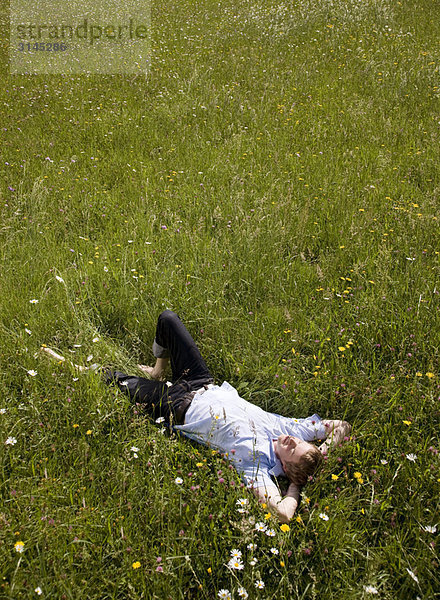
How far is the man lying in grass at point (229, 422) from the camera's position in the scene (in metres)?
2.71

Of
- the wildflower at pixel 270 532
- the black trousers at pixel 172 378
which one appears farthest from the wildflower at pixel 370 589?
the black trousers at pixel 172 378

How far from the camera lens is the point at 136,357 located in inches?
149

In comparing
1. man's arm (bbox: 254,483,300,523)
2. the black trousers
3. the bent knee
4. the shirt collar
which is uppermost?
the bent knee

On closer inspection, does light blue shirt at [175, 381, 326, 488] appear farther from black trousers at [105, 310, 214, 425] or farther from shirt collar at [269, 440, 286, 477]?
black trousers at [105, 310, 214, 425]

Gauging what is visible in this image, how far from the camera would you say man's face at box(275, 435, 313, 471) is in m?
2.73

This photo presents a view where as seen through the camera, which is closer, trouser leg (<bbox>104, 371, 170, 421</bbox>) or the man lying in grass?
the man lying in grass

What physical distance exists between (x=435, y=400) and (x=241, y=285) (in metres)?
1.78

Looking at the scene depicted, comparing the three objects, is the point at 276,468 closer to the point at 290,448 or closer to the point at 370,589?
the point at 290,448

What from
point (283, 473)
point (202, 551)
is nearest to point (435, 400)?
point (283, 473)

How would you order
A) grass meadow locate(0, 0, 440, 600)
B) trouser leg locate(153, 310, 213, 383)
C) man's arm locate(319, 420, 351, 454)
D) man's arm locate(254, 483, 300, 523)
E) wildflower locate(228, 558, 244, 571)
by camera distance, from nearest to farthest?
wildflower locate(228, 558, 244, 571)
grass meadow locate(0, 0, 440, 600)
man's arm locate(254, 483, 300, 523)
man's arm locate(319, 420, 351, 454)
trouser leg locate(153, 310, 213, 383)

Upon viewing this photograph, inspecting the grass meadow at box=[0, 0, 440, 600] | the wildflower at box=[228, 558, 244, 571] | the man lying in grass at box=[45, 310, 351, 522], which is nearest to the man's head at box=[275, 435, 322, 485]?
the man lying in grass at box=[45, 310, 351, 522]

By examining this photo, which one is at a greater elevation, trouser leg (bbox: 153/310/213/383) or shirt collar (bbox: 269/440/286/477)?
trouser leg (bbox: 153/310/213/383)

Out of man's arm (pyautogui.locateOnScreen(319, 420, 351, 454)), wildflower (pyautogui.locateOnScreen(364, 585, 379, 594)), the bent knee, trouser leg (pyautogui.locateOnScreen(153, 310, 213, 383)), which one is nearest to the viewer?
wildflower (pyautogui.locateOnScreen(364, 585, 379, 594))

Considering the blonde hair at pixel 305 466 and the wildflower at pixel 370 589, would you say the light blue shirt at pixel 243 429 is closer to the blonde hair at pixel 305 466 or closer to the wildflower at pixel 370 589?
the blonde hair at pixel 305 466
